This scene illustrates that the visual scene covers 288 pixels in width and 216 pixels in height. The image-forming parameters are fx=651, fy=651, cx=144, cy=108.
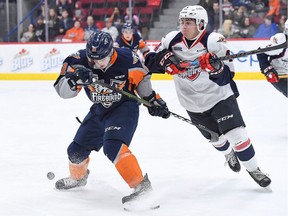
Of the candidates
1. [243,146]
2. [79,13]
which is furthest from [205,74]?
[79,13]

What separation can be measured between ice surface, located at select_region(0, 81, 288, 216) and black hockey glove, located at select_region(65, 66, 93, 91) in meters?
0.62

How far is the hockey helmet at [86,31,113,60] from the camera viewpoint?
10.3 feet

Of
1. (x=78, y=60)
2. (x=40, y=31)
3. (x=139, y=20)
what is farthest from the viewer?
(x=40, y=31)

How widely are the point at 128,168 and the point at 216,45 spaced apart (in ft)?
3.05

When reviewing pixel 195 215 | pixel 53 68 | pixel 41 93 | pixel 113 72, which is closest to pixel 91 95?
pixel 113 72

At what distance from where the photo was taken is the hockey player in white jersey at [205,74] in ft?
11.7

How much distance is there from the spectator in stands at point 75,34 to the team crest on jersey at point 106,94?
7.38 meters

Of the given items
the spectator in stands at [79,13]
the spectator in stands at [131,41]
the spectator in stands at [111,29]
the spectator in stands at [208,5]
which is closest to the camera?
the spectator in stands at [131,41]

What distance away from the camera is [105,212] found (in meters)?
3.15

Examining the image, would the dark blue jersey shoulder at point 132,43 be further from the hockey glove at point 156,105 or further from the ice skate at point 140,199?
the ice skate at point 140,199

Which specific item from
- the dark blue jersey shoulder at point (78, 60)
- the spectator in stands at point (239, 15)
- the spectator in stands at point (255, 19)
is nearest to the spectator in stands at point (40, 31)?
the spectator in stands at point (239, 15)

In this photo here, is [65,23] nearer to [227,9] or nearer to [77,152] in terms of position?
[227,9]

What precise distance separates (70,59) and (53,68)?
282 inches

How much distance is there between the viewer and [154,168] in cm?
425
